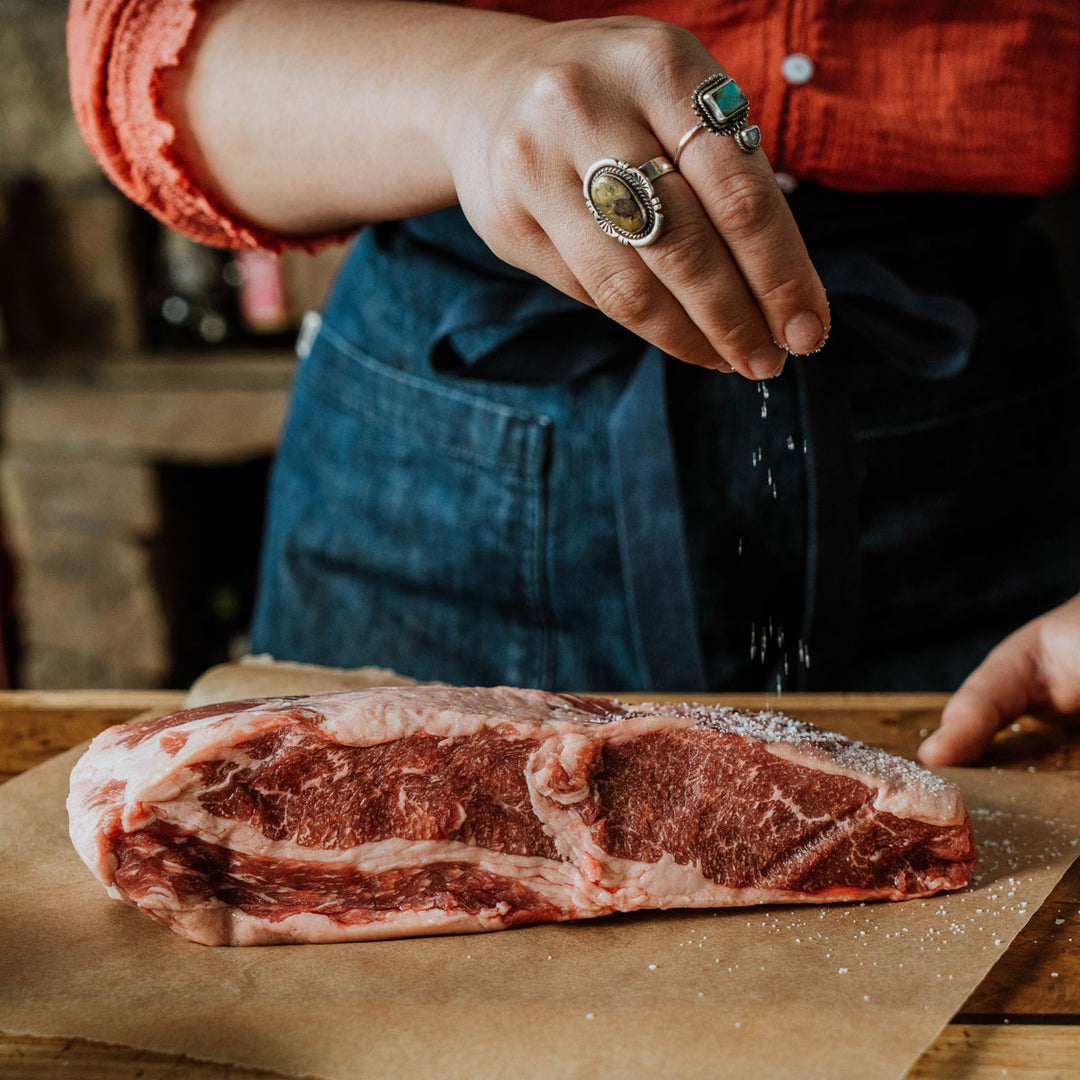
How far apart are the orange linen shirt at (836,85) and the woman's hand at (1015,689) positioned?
0.60 meters

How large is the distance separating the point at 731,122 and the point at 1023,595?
110cm

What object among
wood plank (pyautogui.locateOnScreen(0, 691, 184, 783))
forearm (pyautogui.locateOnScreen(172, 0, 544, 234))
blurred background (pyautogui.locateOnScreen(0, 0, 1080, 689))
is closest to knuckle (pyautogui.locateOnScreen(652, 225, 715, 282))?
forearm (pyautogui.locateOnScreen(172, 0, 544, 234))

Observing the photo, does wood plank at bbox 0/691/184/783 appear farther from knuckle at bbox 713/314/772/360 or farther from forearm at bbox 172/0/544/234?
knuckle at bbox 713/314/772/360

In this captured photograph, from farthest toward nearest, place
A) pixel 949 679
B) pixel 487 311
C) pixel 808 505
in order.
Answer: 1. pixel 949 679
2. pixel 808 505
3. pixel 487 311

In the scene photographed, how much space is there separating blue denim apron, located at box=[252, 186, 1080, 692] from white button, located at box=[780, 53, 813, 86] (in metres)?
0.18

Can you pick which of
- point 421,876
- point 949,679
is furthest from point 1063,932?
point 949,679

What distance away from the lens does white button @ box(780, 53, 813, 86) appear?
1.36 meters

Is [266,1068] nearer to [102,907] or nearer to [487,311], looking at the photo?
[102,907]

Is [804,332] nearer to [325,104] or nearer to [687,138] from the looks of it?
[687,138]

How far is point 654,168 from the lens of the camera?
0.89 m

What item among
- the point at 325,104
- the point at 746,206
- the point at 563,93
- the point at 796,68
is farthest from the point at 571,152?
the point at 796,68

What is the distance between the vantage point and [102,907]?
1103 millimetres

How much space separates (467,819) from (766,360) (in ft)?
1.71

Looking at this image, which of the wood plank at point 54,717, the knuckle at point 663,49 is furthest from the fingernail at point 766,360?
the wood plank at point 54,717
